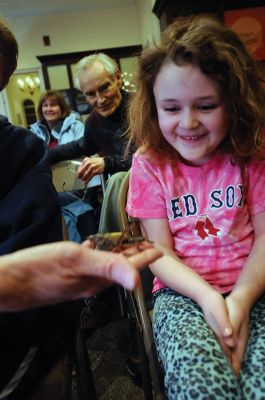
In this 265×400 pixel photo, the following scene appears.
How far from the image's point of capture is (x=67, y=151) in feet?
6.45

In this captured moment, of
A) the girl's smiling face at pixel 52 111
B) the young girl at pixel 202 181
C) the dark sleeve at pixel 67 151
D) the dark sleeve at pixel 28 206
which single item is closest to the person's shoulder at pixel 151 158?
the young girl at pixel 202 181

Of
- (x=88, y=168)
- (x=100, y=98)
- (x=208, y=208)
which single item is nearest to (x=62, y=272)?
(x=208, y=208)

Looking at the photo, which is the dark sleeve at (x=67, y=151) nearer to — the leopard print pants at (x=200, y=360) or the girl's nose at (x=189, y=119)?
the girl's nose at (x=189, y=119)

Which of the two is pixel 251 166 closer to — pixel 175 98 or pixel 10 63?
pixel 175 98

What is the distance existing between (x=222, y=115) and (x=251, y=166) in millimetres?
165

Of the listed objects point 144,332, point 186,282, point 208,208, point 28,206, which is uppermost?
point 28,206

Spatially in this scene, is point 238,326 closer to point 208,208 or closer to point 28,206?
point 208,208

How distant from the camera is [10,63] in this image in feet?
2.83

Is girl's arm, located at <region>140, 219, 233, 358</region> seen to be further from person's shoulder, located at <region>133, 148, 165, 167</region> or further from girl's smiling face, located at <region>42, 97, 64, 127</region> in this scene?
girl's smiling face, located at <region>42, 97, 64, 127</region>

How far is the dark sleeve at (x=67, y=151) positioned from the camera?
1.90 m

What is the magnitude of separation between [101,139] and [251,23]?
123 inches

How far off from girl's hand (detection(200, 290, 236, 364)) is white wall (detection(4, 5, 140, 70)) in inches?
254

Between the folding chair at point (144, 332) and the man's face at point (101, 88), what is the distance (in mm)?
928

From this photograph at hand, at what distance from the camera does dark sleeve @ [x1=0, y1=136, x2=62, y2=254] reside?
77 cm
